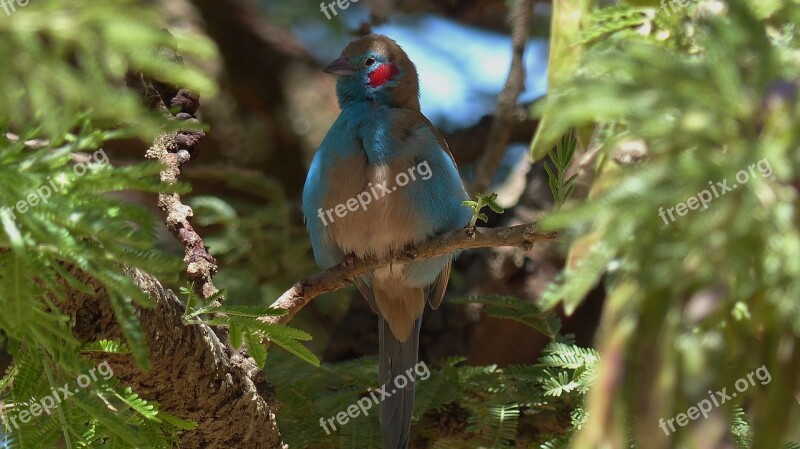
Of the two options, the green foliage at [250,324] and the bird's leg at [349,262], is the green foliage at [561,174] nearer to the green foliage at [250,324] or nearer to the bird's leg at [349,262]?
the green foliage at [250,324]

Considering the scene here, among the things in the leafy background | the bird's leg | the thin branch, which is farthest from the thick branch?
the thin branch

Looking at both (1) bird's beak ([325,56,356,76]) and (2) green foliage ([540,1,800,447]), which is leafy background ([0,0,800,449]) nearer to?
(2) green foliage ([540,1,800,447])

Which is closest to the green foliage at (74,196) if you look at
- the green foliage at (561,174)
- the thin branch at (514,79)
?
the green foliage at (561,174)

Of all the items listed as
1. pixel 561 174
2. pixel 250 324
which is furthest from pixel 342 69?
pixel 250 324

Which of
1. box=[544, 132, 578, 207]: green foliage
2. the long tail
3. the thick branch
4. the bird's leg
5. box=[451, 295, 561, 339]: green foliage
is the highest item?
box=[544, 132, 578, 207]: green foliage

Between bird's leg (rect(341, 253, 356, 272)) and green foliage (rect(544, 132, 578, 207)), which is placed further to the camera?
bird's leg (rect(341, 253, 356, 272))

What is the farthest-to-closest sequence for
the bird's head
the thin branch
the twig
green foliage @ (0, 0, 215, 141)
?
1. the bird's head
2. the thin branch
3. the twig
4. green foliage @ (0, 0, 215, 141)

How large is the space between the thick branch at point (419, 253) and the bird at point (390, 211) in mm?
293

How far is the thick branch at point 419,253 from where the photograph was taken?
9.79ft

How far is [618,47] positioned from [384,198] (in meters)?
2.58

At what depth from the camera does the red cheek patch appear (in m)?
5.06

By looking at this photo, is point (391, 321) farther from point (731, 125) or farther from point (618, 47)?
point (731, 125)

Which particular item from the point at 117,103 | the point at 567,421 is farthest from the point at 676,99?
the point at 567,421

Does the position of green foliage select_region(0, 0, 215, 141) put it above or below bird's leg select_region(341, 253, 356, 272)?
above
